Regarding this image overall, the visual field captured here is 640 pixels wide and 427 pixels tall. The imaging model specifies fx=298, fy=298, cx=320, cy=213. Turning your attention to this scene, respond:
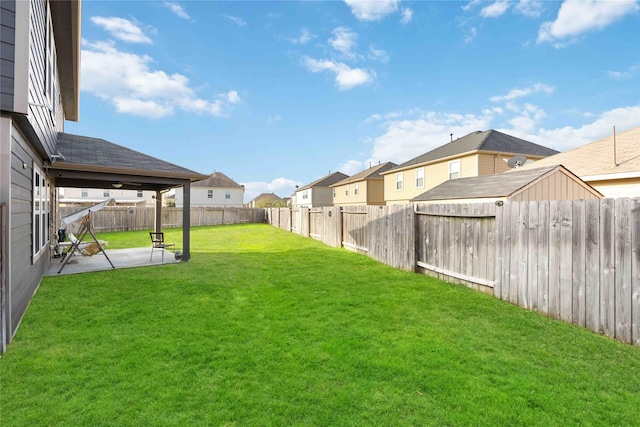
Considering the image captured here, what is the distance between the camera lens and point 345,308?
4828 millimetres

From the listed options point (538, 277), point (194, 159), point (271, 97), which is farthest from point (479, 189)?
point (194, 159)

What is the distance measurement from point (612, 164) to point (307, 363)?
1234 cm

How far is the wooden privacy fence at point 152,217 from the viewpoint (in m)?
19.2

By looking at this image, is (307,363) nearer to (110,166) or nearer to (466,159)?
(110,166)

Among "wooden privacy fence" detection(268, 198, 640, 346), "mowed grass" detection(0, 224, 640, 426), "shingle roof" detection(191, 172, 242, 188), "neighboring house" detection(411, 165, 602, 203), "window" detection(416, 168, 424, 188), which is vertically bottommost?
"mowed grass" detection(0, 224, 640, 426)

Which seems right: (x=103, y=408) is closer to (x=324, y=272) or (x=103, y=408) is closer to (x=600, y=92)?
(x=324, y=272)

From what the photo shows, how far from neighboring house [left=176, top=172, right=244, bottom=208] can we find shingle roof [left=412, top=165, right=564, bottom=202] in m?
28.5

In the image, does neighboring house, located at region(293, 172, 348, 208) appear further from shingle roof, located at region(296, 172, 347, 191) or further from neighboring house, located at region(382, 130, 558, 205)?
neighboring house, located at region(382, 130, 558, 205)

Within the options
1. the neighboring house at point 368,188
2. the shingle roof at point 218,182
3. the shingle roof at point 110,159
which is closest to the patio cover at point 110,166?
the shingle roof at point 110,159

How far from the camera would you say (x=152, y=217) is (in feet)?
71.1

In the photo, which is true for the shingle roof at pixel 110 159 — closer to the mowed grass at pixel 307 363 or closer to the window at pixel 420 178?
the mowed grass at pixel 307 363

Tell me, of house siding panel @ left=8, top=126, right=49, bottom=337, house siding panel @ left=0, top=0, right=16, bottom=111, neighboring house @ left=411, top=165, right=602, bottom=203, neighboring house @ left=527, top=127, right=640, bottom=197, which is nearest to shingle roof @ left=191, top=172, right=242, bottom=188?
house siding panel @ left=8, top=126, right=49, bottom=337

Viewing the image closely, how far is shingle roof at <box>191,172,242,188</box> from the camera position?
36.6m

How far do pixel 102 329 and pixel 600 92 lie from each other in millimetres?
21802
